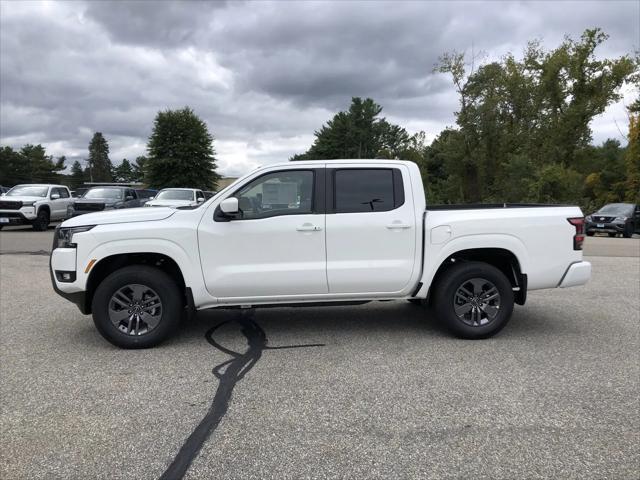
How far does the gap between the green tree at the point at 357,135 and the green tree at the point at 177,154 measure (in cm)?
3776

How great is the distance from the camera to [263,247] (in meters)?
5.24

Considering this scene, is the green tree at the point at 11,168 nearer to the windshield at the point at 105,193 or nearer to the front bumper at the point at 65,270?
the windshield at the point at 105,193

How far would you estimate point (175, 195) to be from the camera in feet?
66.7

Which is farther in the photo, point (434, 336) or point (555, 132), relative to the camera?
point (555, 132)

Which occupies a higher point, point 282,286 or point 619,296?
point 282,286

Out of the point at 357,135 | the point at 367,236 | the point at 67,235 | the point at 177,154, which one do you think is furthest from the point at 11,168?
the point at 367,236

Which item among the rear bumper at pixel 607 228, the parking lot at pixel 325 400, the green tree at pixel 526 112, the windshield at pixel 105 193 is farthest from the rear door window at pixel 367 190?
the green tree at pixel 526 112

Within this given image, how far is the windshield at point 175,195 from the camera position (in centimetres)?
2009

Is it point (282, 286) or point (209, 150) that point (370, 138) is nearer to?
point (209, 150)

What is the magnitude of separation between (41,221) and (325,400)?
19.3 m

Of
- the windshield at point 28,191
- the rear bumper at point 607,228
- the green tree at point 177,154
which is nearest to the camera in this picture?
the windshield at point 28,191

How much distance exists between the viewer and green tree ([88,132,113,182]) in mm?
131875

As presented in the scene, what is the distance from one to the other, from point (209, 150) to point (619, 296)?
52.5 m

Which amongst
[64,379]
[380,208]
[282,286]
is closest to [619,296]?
[380,208]
